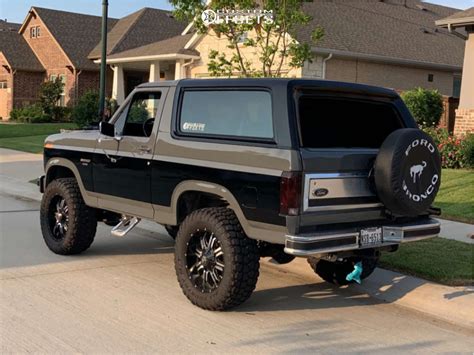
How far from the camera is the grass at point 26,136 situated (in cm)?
2250

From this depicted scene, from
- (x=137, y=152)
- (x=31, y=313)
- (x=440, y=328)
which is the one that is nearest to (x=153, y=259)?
(x=137, y=152)

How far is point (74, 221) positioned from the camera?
7.26m

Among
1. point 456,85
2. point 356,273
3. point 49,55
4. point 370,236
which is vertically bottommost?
point 356,273

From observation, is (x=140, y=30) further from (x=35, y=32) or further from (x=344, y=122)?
(x=344, y=122)

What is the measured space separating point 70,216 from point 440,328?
4.19m

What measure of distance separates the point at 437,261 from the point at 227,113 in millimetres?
3223

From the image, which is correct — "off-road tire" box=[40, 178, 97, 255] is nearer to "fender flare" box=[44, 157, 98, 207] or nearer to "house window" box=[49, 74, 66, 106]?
"fender flare" box=[44, 157, 98, 207]

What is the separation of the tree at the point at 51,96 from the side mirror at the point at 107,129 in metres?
31.0

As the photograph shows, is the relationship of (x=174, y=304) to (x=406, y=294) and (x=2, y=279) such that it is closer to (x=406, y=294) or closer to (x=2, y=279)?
(x=2, y=279)

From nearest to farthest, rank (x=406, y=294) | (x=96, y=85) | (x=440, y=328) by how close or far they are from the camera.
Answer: (x=440, y=328)
(x=406, y=294)
(x=96, y=85)

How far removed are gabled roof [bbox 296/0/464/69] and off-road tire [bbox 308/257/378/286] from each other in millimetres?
14521

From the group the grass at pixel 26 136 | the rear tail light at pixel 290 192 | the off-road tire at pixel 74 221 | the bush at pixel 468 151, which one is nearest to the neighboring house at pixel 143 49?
the grass at pixel 26 136

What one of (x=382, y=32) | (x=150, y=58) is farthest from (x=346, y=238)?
(x=150, y=58)

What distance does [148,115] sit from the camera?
672 centimetres
